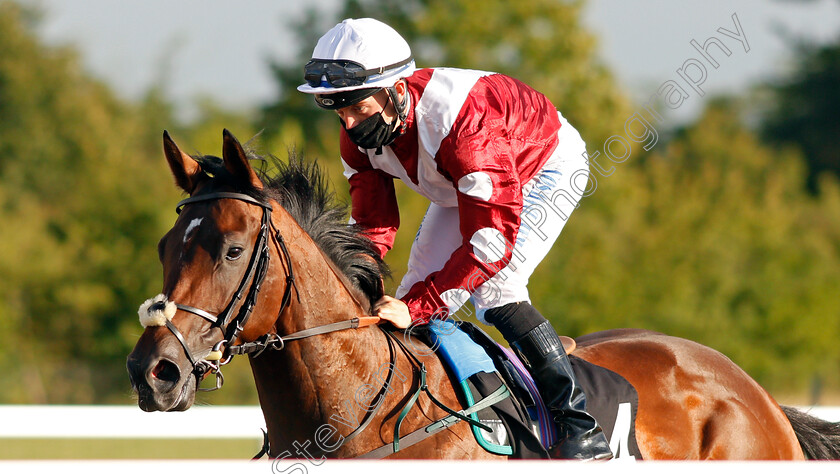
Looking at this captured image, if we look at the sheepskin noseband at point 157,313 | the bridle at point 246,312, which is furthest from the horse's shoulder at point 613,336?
the sheepskin noseband at point 157,313

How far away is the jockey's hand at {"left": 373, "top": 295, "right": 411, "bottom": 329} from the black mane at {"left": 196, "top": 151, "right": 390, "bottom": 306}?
0.36 feet

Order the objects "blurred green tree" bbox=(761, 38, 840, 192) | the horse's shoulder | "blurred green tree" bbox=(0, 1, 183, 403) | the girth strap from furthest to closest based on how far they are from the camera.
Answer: "blurred green tree" bbox=(761, 38, 840, 192)
"blurred green tree" bbox=(0, 1, 183, 403)
the horse's shoulder
the girth strap

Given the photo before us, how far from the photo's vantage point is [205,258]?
2611 mm

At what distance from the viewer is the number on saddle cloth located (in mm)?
3031

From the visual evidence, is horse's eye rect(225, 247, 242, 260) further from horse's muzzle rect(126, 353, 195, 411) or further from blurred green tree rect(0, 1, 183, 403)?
blurred green tree rect(0, 1, 183, 403)

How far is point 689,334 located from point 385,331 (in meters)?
13.6

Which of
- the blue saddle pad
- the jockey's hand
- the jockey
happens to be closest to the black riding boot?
the jockey

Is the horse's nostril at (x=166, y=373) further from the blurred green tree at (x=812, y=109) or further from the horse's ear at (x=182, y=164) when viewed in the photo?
the blurred green tree at (x=812, y=109)

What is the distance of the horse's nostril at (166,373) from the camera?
8.18ft

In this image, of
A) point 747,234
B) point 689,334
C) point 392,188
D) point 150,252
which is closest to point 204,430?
point 392,188

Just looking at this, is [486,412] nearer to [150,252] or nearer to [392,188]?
[392,188]

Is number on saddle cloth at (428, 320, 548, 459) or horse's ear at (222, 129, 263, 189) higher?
horse's ear at (222, 129, 263, 189)

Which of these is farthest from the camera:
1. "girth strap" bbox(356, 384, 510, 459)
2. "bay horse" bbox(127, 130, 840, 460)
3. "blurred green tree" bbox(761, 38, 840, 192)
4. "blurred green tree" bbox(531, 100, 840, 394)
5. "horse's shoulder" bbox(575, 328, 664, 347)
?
"blurred green tree" bbox(761, 38, 840, 192)

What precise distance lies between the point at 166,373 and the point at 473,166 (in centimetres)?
121
